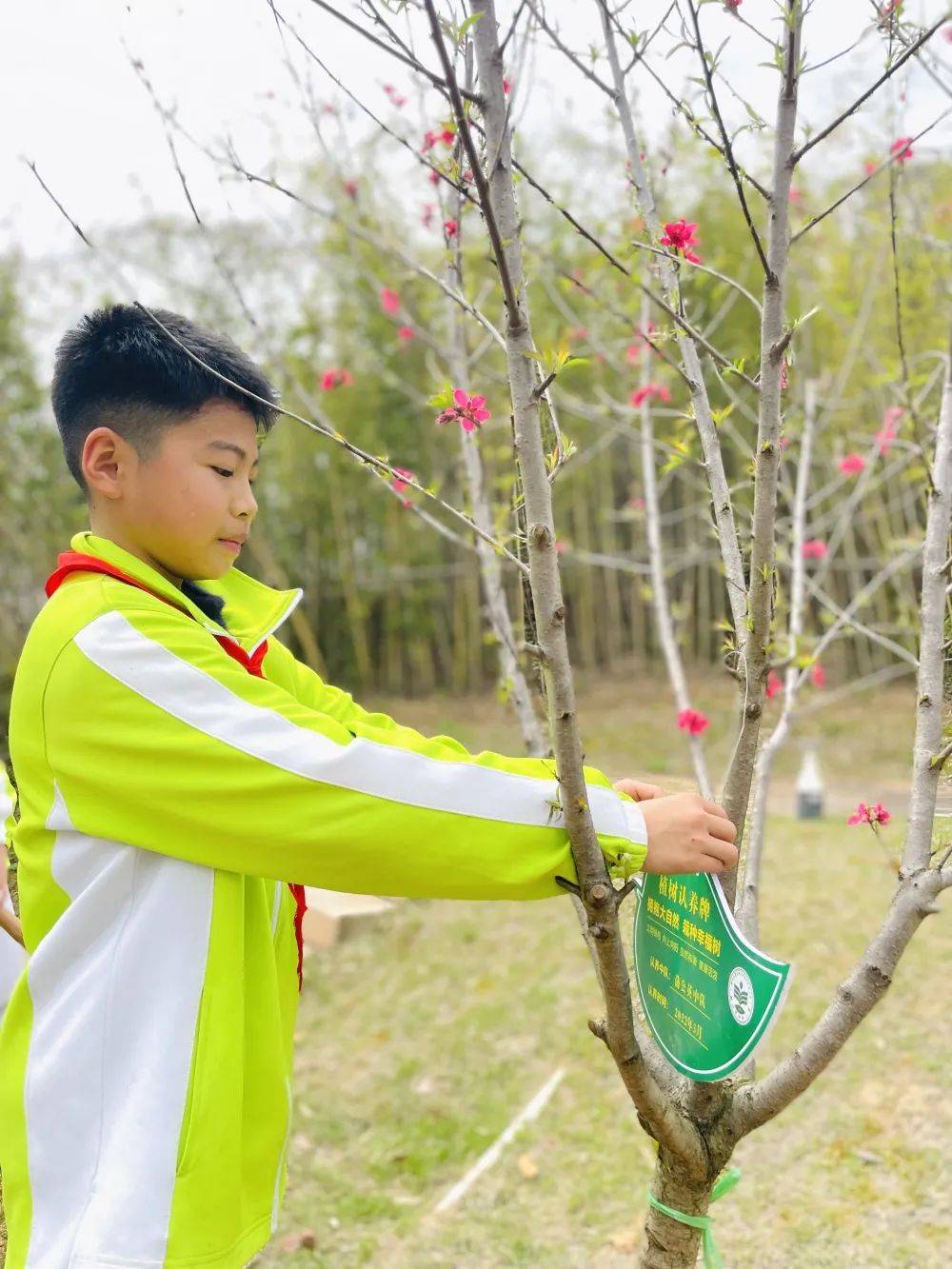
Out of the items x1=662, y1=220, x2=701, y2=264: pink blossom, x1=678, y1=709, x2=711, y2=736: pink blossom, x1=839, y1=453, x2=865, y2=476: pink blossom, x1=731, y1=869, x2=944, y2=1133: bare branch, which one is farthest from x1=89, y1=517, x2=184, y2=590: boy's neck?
x1=839, y1=453, x2=865, y2=476: pink blossom

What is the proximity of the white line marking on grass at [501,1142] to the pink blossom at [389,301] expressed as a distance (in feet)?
7.22

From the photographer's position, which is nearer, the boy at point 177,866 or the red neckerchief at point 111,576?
the boy at point 177,866

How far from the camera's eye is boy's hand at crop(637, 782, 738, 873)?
3.53ft

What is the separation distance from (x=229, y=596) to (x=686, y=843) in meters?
0.68

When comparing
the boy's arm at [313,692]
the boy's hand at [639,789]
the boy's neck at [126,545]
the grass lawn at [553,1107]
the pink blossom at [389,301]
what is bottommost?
the grass lawn at [553,1107]

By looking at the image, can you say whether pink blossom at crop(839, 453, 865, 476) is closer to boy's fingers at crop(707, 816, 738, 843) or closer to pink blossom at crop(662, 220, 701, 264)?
pink blossom at crop(662, 220, 701, 264)

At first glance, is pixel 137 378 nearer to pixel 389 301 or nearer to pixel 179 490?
pixel 179 490

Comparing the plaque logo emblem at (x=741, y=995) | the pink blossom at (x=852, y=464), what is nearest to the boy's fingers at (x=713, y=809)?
the plaque logo emblem at (x=741, y=995)

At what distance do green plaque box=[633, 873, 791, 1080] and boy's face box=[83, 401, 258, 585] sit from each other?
63 cm

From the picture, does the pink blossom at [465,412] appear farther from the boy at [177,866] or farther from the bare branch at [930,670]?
the bare branch at [930,670]

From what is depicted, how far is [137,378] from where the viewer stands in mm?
1221

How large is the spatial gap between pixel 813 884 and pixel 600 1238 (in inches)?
86.6

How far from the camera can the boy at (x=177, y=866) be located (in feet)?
3.45

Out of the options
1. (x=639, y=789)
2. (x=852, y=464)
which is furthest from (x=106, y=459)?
(x=852, y=464)
